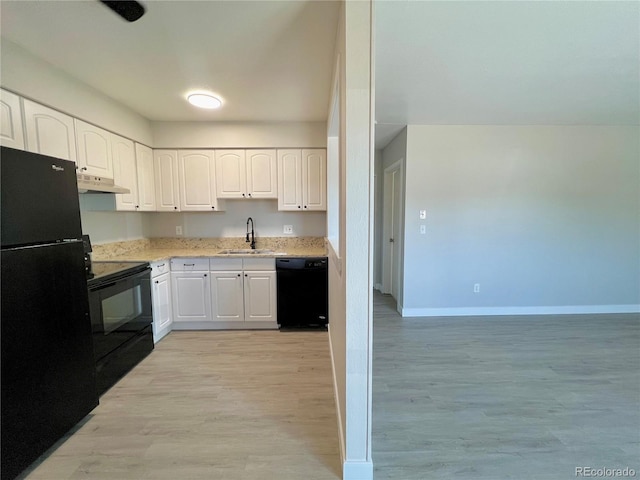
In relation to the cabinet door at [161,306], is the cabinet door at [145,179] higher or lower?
higher

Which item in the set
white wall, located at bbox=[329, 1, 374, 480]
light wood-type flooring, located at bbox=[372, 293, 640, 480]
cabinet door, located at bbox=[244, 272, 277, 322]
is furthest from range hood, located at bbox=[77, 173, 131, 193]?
light wood-type flooring, located at bbox=[372, 293, 640, 480]

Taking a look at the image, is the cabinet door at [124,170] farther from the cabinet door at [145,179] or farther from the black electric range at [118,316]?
the black electric range at [118,316]

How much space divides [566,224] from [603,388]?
7.50 feet

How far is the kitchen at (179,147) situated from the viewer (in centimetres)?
224

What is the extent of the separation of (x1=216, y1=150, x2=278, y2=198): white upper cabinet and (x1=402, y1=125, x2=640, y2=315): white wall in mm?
1811

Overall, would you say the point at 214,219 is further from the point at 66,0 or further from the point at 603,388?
the point at 603,388

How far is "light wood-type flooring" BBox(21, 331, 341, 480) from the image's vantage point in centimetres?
146

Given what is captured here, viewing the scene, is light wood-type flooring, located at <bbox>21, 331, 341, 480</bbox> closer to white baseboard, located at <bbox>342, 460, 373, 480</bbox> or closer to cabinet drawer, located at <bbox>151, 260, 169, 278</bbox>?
white baseboard, located at <bbox>342, 460, 373, 480</bbox>

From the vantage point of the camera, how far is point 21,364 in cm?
139

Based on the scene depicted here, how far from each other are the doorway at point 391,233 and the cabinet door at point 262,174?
5.89 ft

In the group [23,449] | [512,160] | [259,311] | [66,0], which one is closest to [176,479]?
[23,449]

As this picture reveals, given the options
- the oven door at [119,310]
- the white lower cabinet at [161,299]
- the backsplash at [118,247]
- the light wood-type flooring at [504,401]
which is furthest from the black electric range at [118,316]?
the light wood-type flooring at [504,401]

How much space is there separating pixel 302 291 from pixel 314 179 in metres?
1.43

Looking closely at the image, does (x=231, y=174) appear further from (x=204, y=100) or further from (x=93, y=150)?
(x=93, y=150)
